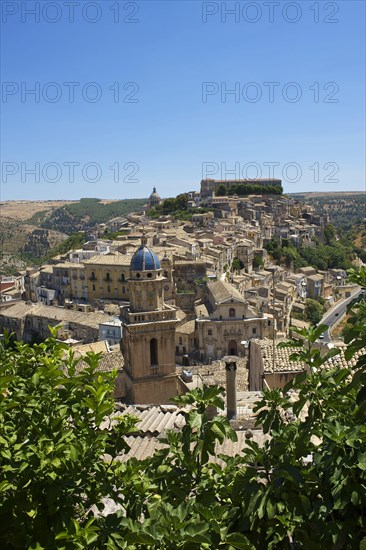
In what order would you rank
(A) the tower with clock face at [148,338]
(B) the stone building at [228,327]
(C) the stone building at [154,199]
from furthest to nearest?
(C) the stone building at [154,199] < (B) the stone building at [228,327] < (A) the tower with clock face at [148,338]

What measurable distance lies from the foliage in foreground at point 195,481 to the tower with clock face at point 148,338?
11.7 m

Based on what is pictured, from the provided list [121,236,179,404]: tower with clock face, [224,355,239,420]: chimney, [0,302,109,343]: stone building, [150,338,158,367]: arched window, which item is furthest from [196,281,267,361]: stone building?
[224,355,239,420]: chimney

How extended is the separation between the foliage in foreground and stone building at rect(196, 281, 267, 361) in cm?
3064

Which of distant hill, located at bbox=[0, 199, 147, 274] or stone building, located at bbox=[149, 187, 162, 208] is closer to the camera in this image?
stone building, located at bbox=[149, 187, 162, 208]

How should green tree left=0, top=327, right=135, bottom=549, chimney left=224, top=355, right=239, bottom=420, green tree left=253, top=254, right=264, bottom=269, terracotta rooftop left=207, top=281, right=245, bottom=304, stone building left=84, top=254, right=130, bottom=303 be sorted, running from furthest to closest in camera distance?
green tree left=253, top=254, right=264, bottom=269, stone building left=84, top=254, right=130, bottom=303, terracotta rooftop left=207, top=281, right=245, bottom=304, chimney left=224, top=355, right=239, bottom=420, green tree left=0, top=327, right=135, bottom=549

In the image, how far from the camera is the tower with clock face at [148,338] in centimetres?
1580

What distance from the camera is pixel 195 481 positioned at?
3.81 metres

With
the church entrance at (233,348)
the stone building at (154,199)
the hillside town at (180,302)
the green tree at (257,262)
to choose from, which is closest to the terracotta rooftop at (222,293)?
the hillside town at (180,302)

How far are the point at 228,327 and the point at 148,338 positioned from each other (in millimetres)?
19192

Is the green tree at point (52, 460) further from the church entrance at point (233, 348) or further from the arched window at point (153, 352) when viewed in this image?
the church entrance at point (233, 348)

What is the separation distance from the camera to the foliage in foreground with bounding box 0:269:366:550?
Answer: 10.5 feet

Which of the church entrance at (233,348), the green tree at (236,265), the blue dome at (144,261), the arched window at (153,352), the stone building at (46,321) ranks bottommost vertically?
the church entrance at (233,348)

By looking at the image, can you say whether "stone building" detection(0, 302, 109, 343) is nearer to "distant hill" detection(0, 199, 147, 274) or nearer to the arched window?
the arched window

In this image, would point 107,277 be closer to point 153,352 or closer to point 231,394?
point 153,352
